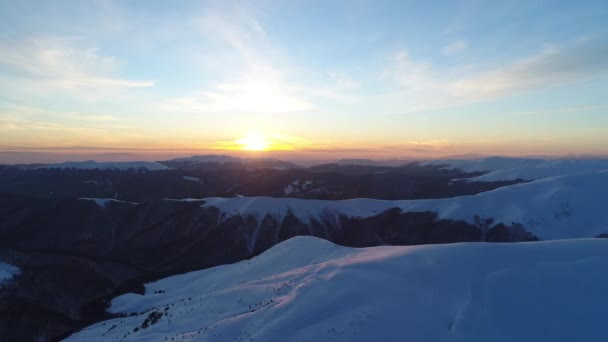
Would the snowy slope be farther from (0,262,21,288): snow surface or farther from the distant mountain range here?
(0,262,21,288): snow surface

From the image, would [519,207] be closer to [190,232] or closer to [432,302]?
[190,232]

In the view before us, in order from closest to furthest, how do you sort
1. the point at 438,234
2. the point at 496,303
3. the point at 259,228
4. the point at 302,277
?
the point at 496,303 < the point at 302,277 < the point at 438,234 < the point at 259,228

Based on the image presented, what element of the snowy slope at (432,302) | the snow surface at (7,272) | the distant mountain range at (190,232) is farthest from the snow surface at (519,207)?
the snowy slope at (432,302)

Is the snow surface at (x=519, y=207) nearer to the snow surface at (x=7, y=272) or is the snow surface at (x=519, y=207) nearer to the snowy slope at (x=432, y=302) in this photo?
the snow surface at (x=7, y=272)

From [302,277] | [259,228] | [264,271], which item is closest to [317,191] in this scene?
[259,228]

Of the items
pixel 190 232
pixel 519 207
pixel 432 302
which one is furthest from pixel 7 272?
pixel 519 207

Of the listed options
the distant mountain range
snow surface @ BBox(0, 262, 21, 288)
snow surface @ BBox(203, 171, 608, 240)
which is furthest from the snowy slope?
snow surface @ BBox(203, 171, 608, 240)

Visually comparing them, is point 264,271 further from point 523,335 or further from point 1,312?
point 1,312
